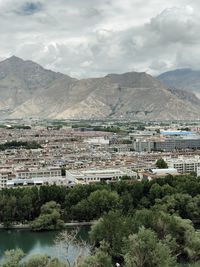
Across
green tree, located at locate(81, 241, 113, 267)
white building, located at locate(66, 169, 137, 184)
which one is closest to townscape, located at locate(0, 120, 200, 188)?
white building, located at locate(66, 169, 137, 184)

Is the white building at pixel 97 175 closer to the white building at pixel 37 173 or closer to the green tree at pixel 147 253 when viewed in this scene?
the white building at pixel 37 173

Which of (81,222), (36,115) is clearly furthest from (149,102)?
(81,222)

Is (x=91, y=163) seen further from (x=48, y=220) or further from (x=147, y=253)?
(x=147, y=253)

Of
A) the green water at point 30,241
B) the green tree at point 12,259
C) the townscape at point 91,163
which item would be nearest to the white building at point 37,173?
the townscape at point 91,163

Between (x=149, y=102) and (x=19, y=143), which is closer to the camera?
(x=19, y=143)

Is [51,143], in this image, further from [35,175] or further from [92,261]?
[92,261]

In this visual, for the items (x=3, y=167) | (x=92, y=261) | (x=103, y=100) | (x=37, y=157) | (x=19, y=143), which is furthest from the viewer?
(x=103, y=100)

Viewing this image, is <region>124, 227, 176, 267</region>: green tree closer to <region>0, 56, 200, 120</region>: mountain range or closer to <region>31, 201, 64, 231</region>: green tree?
<region>31, 201, 64, 231</region>: green tree

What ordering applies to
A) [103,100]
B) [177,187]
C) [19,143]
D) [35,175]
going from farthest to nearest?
[103,100] < [19,143] < [35,175] < [177,187]
